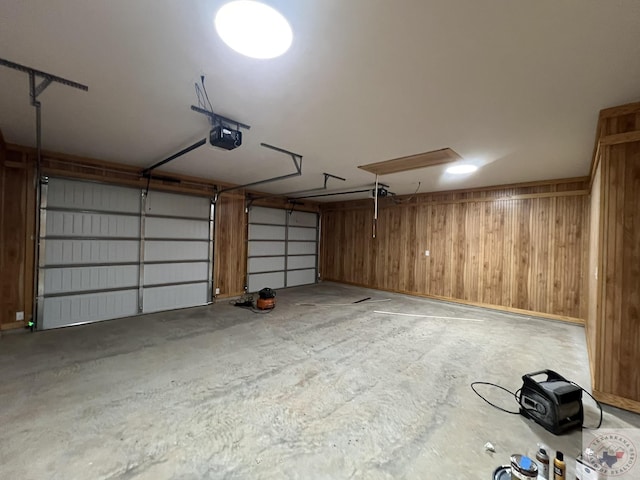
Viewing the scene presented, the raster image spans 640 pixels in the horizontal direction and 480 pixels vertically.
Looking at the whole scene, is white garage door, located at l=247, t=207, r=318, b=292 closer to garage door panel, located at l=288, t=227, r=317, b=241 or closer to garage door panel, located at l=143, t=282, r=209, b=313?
garage door panel, located at l=288, t=227, r=317, b=241

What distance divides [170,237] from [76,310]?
6.04 feet

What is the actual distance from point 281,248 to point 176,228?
3.01 meters

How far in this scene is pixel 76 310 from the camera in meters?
4.33

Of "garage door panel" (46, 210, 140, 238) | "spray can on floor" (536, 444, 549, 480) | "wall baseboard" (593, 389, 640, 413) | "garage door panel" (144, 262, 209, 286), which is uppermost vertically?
"garage door panel" (46, 210, 140, 238)

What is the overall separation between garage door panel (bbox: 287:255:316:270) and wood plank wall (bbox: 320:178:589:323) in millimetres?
1419

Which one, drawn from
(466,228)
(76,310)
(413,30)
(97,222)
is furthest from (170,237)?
(466,228)

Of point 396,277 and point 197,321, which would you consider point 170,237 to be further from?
point 396,277

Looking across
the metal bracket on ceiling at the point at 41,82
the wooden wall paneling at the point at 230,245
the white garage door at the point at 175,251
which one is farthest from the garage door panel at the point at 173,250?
the metal bracket on ceiling at the point at 41,82

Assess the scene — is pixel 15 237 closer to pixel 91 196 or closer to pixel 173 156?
pixel 91 196

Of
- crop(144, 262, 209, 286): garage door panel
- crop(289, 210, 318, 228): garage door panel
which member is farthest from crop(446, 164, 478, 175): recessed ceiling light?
crop(144, 262, 209, 286): garage door panel

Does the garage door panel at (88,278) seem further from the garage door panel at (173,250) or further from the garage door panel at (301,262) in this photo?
the garage door panel at (301,262)

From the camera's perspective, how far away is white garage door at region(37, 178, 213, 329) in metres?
4.16

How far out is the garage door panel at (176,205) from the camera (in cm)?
517

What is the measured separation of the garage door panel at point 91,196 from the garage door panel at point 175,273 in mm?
1151
